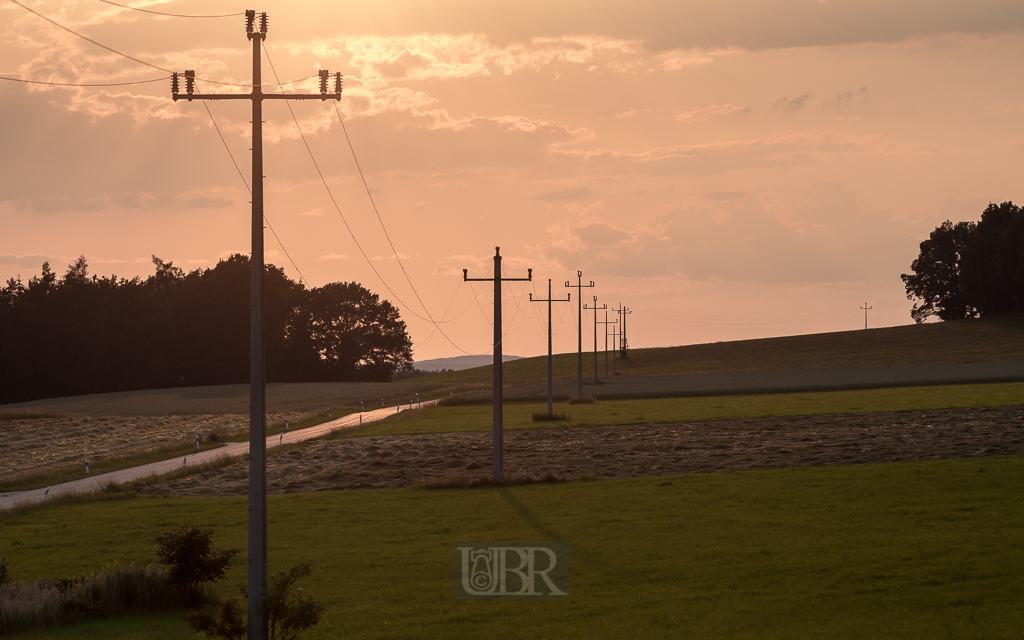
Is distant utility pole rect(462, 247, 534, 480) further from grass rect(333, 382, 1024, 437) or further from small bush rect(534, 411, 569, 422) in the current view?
small bush rect(534, 411, 569, 422)

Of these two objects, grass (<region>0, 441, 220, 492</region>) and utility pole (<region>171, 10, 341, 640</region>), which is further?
grass (<region>0, 441, 220, 492</region>)

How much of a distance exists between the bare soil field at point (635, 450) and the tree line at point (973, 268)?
355 ft

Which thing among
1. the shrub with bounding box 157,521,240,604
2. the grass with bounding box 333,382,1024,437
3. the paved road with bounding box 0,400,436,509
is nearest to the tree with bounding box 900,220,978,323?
the grass with bounding box 333,382,1024,437

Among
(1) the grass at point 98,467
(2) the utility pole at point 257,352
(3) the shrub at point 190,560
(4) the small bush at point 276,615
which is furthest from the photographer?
(1) the grass at point 98,467

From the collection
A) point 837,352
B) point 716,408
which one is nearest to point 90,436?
point 716,408

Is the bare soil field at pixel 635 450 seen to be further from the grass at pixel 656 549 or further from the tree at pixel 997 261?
the tree at pixel 997 261

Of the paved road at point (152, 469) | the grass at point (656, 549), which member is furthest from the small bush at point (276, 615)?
the paved road at point (152, 469)

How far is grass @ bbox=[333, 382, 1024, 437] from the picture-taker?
68.4 metres

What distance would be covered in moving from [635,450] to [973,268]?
141 meters

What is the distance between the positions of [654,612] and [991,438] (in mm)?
32658

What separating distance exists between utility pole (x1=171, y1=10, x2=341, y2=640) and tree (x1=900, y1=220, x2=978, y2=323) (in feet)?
582

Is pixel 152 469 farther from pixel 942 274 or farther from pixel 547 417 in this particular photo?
pixel 942 274

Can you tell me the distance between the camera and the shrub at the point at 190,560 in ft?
69.5

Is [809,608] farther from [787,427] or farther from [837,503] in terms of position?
[787,427]
